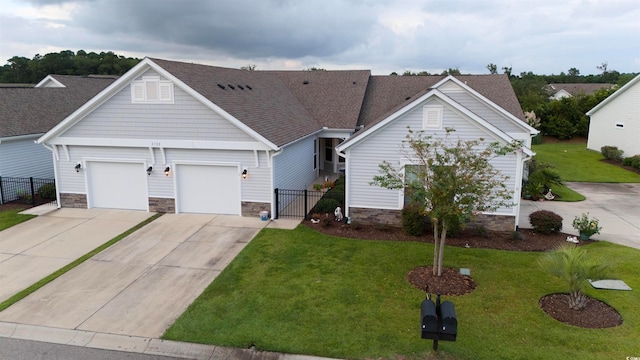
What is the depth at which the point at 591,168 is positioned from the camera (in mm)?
28078

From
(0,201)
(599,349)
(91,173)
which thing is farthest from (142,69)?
(599,349)

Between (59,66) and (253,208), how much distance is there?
69.5m

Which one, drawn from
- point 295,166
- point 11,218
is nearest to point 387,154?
point 295,166

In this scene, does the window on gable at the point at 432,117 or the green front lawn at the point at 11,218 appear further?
the green front lawn at the point at 11,218

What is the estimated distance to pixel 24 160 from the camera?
67.2 ft

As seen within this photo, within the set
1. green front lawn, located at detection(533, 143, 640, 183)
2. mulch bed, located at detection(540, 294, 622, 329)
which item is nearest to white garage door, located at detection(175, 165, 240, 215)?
mulch bed, located at detection(540, 294, 622, 329)

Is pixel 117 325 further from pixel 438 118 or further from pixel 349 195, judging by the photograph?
pixel 438 118

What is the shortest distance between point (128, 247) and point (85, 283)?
2.55 metres

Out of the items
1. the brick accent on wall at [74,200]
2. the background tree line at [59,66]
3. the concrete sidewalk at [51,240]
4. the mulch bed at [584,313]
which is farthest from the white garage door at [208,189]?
the background tree line at [59,66]

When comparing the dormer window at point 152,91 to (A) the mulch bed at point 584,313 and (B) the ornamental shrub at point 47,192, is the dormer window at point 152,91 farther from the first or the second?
(A) the mulch bed at point 584,313

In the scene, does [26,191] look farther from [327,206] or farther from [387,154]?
[387,154]

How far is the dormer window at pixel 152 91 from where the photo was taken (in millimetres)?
16094

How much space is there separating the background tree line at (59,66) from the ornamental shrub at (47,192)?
53825 millimetres

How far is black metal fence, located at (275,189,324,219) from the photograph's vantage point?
16.4 meters
